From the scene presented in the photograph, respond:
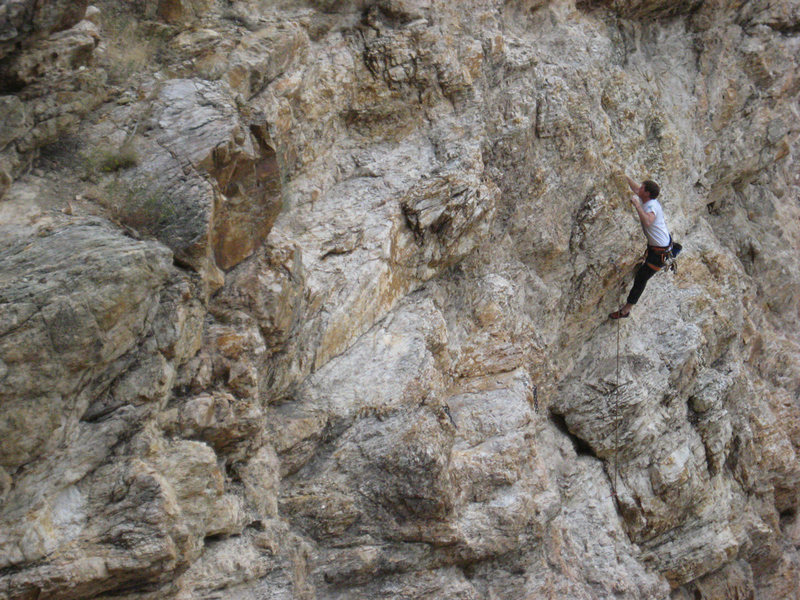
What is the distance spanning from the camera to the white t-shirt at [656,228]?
11.2 metres

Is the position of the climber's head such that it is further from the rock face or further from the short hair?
the rock face

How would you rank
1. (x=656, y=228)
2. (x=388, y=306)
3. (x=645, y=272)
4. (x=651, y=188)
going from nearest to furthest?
1. (x=388, y=306)
2. (x=651, y=188)
3. (x=656, y=228)
4. (x=645, y=272)

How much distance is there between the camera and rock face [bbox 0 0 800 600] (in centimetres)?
582

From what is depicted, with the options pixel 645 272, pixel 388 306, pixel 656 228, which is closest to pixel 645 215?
pixel 656 228

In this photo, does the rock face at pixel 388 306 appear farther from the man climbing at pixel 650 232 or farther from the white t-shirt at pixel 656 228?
the white t-shirt at pixel 656 228

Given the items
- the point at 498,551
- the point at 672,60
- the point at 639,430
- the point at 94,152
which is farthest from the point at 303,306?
the point at 672,60

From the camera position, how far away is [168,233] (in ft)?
21.0

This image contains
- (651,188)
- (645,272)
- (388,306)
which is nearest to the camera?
(388,306)

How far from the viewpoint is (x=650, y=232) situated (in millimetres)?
11438

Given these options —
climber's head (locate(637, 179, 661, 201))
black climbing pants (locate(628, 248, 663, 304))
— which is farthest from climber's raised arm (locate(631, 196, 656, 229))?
black climbing pants (locate(628, 248, 663, 304))

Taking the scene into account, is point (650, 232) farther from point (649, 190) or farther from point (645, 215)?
point (649, 190)

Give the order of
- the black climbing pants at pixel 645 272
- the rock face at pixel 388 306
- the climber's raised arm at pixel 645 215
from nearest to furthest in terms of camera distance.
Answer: the rock face at pixel 388 306, the climber's raised arm at pixel 645 215, the black climbing pants at pixel 645 272

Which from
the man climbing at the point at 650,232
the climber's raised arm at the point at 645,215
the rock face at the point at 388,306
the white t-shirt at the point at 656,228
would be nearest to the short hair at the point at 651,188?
the man climbing at the point at 650,232

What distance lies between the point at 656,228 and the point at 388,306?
4.76m
